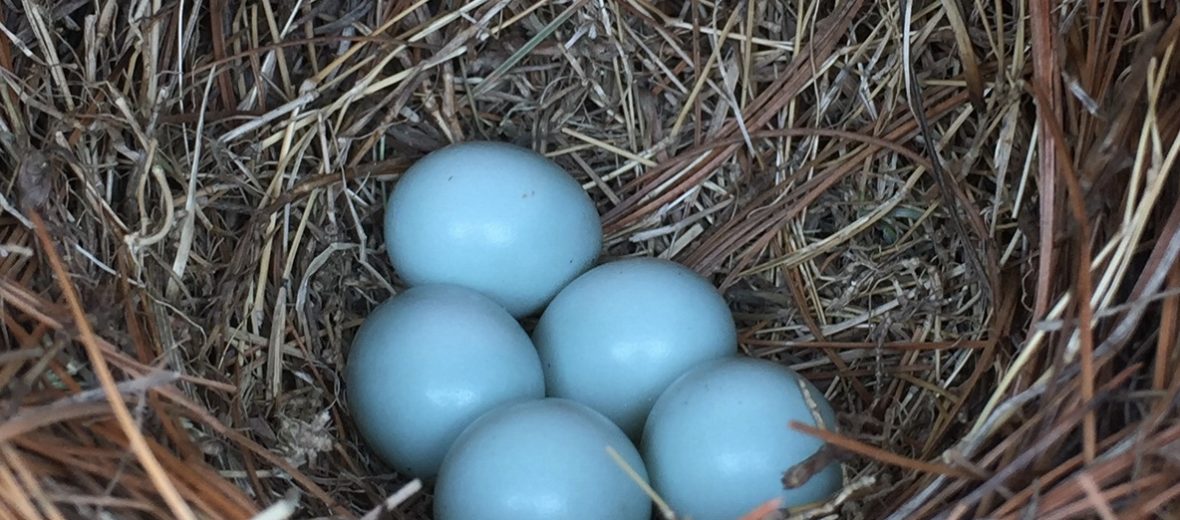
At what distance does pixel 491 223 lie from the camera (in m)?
1.16

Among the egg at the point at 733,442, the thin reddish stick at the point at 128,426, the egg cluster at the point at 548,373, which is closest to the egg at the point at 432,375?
the egg cluster at the point at 548,373

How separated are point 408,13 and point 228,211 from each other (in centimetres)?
29

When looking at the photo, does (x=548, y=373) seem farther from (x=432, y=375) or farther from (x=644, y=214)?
(x=644, y=214)

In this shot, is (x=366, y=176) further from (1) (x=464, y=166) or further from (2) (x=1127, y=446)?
(2) (x=1127, y=446)

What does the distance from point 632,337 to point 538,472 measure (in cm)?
21

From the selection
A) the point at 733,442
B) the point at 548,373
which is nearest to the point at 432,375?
the point at 548,373

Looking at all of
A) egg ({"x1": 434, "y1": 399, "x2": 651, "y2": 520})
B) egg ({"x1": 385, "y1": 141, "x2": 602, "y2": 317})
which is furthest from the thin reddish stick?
egg ({"x1": 385, "y1": 141, "x2": 602, "y2": 317})

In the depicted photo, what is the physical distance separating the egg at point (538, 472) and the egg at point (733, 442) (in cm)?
4

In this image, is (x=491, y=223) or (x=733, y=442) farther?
(x=491, y=223)

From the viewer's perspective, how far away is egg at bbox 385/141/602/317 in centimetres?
117

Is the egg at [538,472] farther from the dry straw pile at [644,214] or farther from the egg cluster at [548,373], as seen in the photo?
the dry straw pile at [644,214]

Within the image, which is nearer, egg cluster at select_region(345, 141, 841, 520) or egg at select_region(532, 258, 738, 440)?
egg cluster at select_region(345, 141, 841, 520)

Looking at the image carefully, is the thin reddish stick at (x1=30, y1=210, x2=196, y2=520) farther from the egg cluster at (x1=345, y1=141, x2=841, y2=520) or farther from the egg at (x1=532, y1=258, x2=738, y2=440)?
the egg at (x1=532, y1=258, x2=738, y2=440)

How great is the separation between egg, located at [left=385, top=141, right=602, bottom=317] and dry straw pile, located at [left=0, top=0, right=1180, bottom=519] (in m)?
0.11
